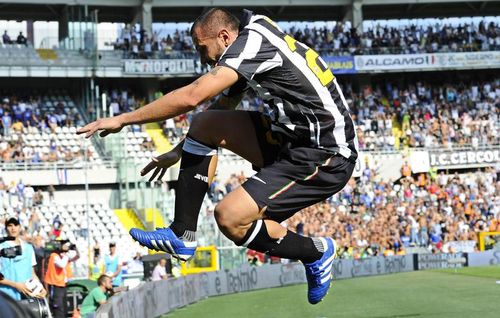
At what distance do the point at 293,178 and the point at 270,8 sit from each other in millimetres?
39082

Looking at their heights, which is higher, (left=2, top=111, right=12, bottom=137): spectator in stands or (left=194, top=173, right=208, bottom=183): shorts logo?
(left=2, top=111, right=12, bottom=137): spectator in stands

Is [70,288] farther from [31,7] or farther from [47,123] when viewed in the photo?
[31,7]

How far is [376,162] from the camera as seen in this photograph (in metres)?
35.2

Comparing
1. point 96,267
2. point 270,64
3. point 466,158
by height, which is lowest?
point 96,267

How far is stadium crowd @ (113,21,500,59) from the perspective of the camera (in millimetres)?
39031

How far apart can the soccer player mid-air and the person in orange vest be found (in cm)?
803

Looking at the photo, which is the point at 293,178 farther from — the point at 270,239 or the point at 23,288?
the point at 23,288

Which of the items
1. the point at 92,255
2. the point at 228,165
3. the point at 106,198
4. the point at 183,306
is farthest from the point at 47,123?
the point at 183,306

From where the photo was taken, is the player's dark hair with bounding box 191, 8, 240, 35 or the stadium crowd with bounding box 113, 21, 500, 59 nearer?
the player's dark hair with bounding box 191, 8, 240, 35

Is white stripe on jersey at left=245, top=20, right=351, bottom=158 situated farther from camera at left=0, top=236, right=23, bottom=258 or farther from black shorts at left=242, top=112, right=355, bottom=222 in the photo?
camera at left=0, top=236, right=23, bottom=258

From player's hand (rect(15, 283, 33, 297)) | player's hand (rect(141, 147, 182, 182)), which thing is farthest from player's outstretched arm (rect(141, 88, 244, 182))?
player's hand (rect(15, 283, 33, 297))

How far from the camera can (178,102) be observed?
5371 millimetres

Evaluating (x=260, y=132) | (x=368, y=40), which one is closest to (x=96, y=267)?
(x=260, y=132)

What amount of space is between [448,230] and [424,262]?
9.17 feet
